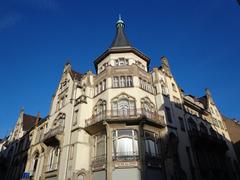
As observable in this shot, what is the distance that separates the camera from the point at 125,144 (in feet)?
73.7

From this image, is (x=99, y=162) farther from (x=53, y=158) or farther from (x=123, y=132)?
(x=53, y=158)

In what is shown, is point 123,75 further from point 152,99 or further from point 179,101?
point 179,101

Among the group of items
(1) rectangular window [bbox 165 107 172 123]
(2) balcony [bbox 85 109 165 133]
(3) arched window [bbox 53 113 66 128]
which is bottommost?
(2) balcony [bbox 85 109 165 133]

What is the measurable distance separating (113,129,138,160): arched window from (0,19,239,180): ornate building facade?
0.02m

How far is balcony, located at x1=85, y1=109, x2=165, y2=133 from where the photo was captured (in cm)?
2309

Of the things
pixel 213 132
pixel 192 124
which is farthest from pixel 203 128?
pixel 192 124

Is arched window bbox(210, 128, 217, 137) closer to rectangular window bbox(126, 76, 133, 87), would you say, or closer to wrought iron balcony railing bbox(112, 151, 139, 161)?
rectangular window bbox(126, 76, 133, 87)

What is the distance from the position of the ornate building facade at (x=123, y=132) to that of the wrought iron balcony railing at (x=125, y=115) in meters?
0.11

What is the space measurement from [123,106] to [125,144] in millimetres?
4904

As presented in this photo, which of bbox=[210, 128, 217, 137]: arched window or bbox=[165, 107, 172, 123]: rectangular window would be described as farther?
bbox=[210, 128, 217, 137]: arched window

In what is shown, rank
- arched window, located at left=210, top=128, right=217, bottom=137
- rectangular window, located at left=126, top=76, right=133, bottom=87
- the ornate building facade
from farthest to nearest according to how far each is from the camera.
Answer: arched window, located at left=210, top=128, right=217, bottom=137 < rectangular window, located at left=126, top=76, right=133, bottom=87 < the ornate building facade

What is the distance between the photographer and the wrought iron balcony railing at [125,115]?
76.5ft

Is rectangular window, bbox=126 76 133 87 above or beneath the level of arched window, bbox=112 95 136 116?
above

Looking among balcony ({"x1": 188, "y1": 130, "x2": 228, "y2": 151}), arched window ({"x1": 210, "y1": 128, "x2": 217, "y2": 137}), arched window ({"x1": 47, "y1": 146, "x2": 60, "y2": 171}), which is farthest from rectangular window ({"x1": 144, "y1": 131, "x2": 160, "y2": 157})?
arched window ({"x1": 210, "y1": 128, "x2": 217, "y2": 137})
